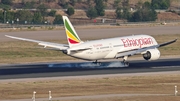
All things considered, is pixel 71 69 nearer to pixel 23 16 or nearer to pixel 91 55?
pixel 91 55

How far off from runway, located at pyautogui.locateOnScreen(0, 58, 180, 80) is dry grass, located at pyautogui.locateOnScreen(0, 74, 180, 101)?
533 centimetres

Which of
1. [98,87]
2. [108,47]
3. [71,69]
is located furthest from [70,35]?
[98,87]

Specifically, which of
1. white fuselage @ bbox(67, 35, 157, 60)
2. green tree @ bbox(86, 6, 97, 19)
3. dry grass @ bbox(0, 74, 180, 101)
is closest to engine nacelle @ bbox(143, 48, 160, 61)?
white fuselage @ bbox(67, 35, 157, 60)

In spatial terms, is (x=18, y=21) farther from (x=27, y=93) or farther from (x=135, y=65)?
(x=27, y=93)

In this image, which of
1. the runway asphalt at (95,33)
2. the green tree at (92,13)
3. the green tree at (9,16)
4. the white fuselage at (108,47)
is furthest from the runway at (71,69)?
the green tree at (92,13)

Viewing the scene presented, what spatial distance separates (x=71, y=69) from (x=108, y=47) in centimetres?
581

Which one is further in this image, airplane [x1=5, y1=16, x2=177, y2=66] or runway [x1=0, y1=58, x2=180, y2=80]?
airplane [x1=5, y1=16, x2=177, y2=66]

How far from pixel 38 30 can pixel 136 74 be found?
7755cm

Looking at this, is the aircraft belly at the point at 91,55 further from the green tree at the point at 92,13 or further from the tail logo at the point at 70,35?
the green tree at the point at 92,13

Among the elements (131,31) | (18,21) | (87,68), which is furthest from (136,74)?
(18,21)

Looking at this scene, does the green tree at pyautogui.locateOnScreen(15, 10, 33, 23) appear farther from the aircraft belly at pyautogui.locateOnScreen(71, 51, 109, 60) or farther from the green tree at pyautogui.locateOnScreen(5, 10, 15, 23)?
the aircraft belly at pyautogui.locateOnScreen(71, 51, 109, 60)

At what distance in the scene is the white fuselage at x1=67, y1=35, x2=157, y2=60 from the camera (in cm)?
7450

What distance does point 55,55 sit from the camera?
97500 millimetres

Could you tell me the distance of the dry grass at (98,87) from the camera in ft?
176
